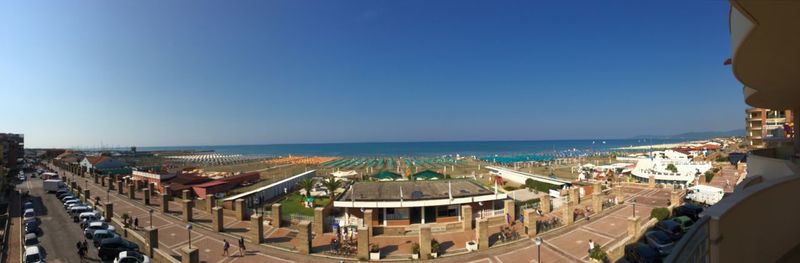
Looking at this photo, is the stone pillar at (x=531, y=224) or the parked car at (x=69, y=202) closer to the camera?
the stone pillar at (x=531, y=224)

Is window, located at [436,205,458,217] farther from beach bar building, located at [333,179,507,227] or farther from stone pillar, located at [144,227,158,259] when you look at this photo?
stone pillar, located at [144,227,158,259]

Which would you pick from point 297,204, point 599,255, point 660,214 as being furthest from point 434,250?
point 297,204

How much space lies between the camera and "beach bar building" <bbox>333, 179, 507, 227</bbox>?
22.1m

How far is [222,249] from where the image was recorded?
17.7 m

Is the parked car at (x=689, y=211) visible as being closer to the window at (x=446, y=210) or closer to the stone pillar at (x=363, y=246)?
the window at (x=446, y=210)

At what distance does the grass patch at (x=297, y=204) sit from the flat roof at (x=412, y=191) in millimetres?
3959

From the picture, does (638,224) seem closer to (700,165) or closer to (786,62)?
(786,62)

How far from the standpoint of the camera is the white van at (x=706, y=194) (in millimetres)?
24531

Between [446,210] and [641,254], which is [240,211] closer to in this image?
[446,210]

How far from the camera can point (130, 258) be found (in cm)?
1503

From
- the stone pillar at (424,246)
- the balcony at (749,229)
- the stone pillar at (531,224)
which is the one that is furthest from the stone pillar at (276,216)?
the balcony at (749,229)

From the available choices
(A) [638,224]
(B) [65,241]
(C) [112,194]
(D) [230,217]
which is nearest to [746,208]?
(A) [638,224]

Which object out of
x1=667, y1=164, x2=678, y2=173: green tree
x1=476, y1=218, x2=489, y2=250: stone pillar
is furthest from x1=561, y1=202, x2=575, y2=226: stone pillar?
x1=667, y1=164, x2=678, y2=173: green tree

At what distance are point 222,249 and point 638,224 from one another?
2275cm
